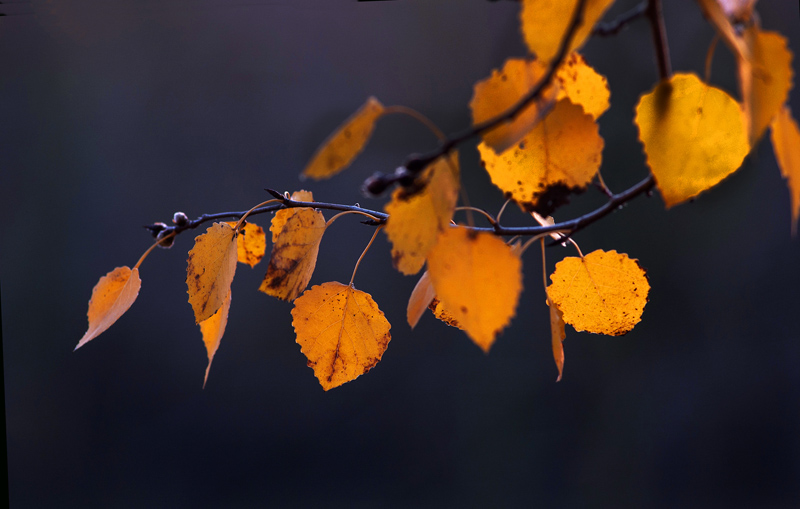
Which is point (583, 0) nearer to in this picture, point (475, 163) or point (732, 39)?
point (732, 39)

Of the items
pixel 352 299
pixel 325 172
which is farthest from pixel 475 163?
pixel 325 172

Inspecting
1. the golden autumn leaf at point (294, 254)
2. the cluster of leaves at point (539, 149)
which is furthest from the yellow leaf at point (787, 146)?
the golden autumn leaf at point (294, 254)

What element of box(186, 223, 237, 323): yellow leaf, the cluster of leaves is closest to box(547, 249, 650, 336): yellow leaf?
the cluster of leaves

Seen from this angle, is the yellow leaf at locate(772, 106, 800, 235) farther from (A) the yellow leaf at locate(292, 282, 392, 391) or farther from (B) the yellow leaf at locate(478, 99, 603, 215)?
(A) the yellow leaf at locate(292, 282, 392, 391)

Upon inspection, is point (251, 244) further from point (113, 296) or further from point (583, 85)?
point (583, 85)

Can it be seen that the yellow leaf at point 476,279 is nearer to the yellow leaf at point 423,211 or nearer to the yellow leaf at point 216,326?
the yellow leaf at point 423,211

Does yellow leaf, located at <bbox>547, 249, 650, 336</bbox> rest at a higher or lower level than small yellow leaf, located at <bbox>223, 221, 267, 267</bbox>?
lower
